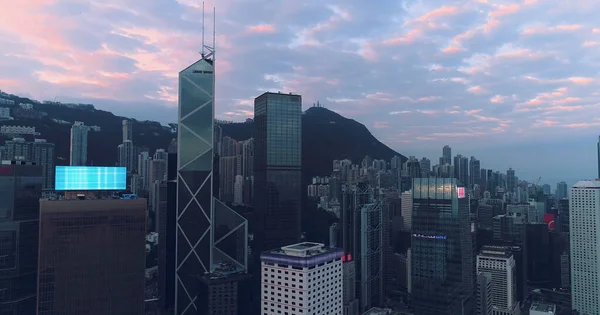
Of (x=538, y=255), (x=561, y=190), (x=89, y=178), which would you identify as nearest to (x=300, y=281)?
(x=89, y=178)

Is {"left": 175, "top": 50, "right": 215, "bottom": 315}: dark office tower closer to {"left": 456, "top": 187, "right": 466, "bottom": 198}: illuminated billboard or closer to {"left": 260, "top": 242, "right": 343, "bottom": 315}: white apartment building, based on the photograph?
{"left": 260, "top": 242, "right": 343, "bottom": 315}: white apartment building

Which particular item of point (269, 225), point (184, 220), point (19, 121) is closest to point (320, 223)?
point (269, 225)

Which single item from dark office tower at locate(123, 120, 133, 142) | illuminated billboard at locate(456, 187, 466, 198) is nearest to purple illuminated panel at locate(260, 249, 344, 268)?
illuminated billboard at locate(456, 187, 466, 198)

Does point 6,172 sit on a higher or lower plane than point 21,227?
higher

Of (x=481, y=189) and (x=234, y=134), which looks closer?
(x=234, y=134)

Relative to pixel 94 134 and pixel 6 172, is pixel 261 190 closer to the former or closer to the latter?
pixel 6 172

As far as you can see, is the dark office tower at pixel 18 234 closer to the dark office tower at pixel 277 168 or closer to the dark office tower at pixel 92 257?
the dark office tower at pixel 92 257

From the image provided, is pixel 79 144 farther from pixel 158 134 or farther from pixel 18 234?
pixel 18 234

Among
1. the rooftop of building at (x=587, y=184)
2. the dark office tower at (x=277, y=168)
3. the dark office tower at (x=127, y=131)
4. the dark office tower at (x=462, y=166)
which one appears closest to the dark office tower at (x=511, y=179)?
the dark office tower at (x=462, y=166)
